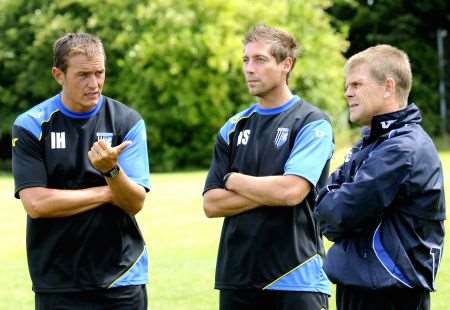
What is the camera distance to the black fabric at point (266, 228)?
5.65m

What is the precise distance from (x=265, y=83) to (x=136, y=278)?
1340 millimetres

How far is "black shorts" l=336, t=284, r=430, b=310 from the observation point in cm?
488

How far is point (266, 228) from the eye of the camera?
5.68m

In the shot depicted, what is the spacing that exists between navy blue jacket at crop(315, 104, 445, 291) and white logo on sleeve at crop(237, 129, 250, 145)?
0.98m

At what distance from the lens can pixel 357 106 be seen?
16.5ft

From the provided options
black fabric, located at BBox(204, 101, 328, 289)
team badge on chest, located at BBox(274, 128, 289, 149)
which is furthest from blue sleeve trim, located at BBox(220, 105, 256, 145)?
team badge on chest, located at BBox(274, 128, 289, 149)

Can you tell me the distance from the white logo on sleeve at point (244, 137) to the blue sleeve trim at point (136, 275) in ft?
2.77

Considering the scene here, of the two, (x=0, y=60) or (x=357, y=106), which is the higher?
(x=357, y=106)

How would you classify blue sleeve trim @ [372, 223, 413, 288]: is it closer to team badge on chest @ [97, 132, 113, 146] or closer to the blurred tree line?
team badge on chest @ [97, 132, 113, 146]

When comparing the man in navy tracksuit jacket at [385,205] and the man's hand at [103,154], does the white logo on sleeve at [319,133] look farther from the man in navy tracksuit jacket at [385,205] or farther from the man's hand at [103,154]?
the man's hand at [103,154]

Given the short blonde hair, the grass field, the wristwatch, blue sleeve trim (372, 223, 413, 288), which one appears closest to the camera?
blue sleeve trim (372, 223, 413, 288)

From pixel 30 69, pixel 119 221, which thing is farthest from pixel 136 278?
pixel 30 69

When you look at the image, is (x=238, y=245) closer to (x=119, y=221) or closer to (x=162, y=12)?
(x=119, y=221)

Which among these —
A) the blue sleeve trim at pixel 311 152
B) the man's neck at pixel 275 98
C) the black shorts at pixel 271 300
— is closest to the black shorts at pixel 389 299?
the black shorts at pixel 271 300
